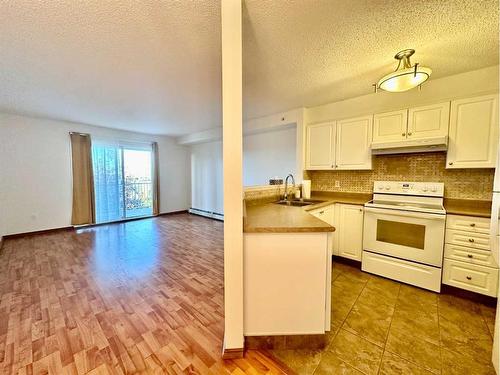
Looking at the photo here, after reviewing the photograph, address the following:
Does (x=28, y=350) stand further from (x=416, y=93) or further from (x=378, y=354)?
(x=416, y=93)

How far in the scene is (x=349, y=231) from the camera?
9.08ft

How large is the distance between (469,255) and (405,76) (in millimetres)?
1852

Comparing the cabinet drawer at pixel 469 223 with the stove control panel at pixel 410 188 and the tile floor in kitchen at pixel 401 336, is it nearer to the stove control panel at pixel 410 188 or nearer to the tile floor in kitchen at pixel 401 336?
the stove control panel at pixel 410 188

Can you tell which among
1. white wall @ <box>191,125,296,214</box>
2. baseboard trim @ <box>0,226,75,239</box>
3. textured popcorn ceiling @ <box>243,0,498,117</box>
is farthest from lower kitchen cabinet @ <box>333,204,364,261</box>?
baseboard trim @ <box>0,226,75,239</box>

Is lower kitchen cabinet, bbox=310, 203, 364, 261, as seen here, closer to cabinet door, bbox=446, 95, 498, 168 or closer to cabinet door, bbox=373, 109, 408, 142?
cabinet door, bbox=373, 109, 408, 142

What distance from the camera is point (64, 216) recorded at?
4.48 m

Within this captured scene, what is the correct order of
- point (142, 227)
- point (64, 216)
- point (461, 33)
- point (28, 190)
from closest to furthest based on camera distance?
point (461, 33) → point (28, 190) → point (64, 216) → point (142, 227)

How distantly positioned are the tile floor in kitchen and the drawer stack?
18cm

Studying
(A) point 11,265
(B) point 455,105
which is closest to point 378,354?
(B) point 455,105

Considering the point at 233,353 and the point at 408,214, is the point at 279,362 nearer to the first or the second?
the point at 233,353

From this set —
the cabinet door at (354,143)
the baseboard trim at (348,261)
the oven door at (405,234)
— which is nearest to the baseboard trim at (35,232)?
the baseboard trim at (348,261)

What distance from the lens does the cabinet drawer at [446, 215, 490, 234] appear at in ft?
6.41

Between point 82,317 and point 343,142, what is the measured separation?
359 cm

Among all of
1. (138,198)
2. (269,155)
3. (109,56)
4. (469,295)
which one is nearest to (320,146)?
(269,155)
